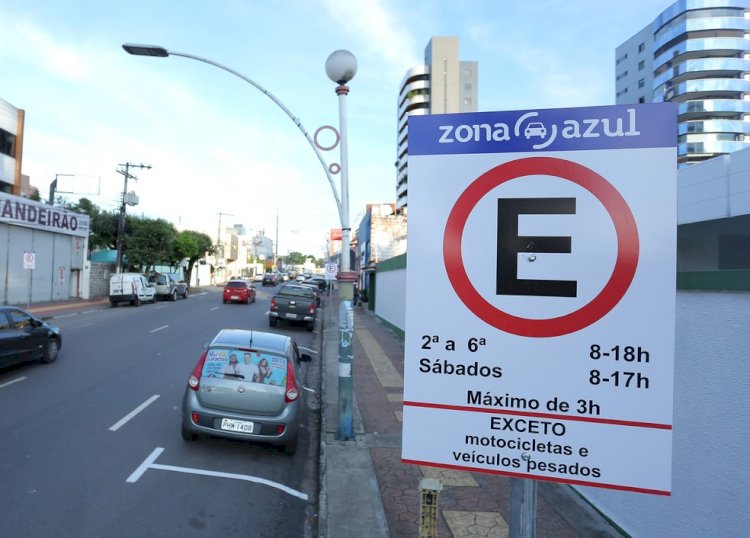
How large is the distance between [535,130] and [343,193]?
23.1ft


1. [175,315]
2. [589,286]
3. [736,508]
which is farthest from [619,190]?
[175,315]

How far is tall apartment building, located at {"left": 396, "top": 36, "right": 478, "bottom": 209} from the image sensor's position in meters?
85.6

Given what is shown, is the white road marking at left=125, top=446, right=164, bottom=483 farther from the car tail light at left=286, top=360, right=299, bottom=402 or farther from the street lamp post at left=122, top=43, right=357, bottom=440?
the street lamp post at left=122, top=43, right=357, bottom=440

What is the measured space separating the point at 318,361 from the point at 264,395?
859cm

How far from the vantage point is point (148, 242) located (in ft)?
137

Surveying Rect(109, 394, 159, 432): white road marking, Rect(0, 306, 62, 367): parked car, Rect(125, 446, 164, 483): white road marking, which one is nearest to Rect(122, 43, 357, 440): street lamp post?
Rect(125, 446, 164, 483): white road marking

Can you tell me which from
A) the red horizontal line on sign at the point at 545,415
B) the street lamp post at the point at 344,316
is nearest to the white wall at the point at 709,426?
the red horizontal line on sign at the point at 545,415

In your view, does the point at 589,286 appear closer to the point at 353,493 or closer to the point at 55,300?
the point at 353,493

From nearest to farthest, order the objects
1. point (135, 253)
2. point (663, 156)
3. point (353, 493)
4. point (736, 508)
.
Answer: point (663, 156) → point (736, 508) → point (353, 493) → point (135, 253)

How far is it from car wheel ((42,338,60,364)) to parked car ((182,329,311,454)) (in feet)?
23.9

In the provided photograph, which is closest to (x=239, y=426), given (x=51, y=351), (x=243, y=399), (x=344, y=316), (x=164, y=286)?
(x=243, y=399)

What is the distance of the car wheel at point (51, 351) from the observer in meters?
12.7

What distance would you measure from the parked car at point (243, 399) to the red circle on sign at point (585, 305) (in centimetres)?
595

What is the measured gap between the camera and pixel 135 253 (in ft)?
135
